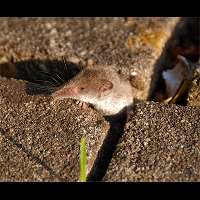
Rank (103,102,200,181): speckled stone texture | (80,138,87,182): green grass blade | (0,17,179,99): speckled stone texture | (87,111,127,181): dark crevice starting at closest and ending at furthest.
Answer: (80,138,87,182): green grass blade < (103,102,200,181): speckled stone texture < (87,111,127,181): dark crevice < (0,17,179,99): speckled stone texture

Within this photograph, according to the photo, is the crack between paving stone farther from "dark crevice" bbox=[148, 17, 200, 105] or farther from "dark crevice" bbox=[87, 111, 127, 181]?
"dark crevice" bbox=[148, 17, 200, 105]

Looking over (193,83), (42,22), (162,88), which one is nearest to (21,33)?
(42,22)

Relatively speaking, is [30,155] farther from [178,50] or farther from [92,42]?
[178,50]

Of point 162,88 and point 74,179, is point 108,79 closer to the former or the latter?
point 162,88

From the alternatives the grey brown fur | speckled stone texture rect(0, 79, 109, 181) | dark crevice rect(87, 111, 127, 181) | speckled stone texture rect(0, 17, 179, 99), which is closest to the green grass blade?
speckled stone texture rect(0, 79, 109, 181)

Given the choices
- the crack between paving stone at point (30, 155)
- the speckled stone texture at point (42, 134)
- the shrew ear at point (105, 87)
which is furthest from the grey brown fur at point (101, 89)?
the crack between paving stone at point (30, 155)

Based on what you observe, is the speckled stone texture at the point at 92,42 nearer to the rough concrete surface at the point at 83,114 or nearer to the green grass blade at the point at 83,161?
the rough concrete surface at the point at 83,114
